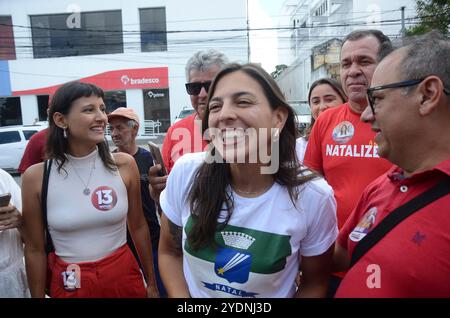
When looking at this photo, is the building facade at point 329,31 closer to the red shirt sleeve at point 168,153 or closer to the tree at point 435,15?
the tree at point 435,15

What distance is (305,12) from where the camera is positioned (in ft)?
139

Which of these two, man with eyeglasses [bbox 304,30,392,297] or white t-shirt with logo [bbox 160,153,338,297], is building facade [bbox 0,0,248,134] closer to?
man with eyeglasses [bbox 304,30,392,297]

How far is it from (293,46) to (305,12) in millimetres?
8970

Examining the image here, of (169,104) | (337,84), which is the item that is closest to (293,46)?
(169,104)

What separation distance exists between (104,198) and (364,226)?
1.55 meters

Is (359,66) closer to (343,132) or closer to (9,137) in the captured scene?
(343,132)

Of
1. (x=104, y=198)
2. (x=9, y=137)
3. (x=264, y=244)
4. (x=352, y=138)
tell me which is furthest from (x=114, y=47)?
(x=264, y=244)

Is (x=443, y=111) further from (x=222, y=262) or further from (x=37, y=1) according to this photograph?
(x=37, y=1)

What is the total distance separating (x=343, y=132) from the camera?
2348 millimetres

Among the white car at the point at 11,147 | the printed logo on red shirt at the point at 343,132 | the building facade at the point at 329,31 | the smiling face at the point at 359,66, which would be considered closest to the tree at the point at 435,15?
the building facade at the point at 329,31

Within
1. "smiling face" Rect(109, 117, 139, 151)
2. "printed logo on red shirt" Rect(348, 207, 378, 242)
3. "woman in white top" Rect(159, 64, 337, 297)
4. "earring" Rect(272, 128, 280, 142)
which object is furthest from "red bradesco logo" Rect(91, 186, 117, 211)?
"printed logo on red shirt" Rect(348, 207, 378, 242)

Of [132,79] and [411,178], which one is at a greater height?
[132,79]

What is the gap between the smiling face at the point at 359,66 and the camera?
226cm

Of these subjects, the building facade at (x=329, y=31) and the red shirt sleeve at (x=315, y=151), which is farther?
the building facade at (x=329, y=31)
